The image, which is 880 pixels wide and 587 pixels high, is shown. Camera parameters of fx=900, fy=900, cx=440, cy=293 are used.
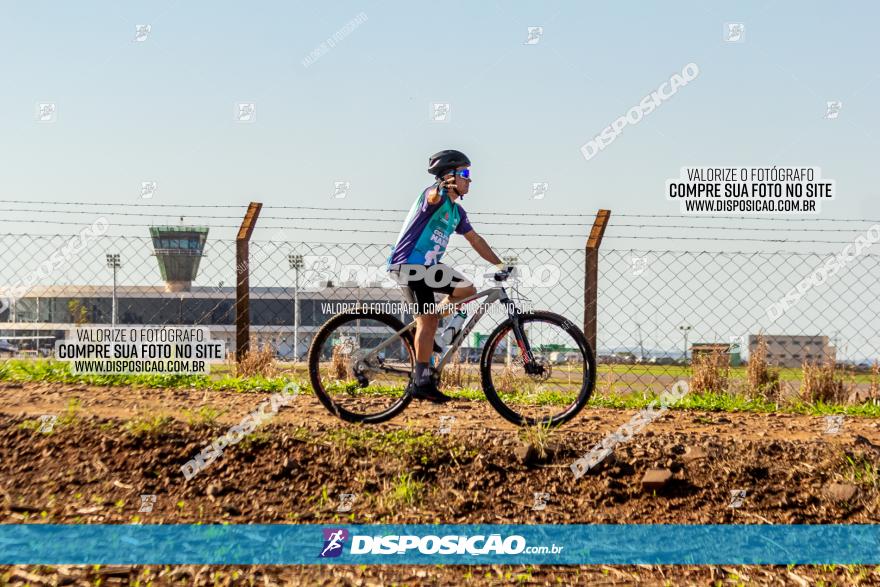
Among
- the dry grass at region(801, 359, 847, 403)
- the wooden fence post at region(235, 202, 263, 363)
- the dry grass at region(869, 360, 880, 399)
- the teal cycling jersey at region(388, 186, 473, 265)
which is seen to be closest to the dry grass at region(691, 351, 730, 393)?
the dry grass at region(801, 359, 847, 403)

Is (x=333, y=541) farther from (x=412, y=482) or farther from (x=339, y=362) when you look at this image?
(x=339, y=362)

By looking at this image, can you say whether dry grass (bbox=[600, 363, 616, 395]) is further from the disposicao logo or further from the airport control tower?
the airport control tower

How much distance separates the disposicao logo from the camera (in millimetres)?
4488

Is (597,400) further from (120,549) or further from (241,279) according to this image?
(120,549)

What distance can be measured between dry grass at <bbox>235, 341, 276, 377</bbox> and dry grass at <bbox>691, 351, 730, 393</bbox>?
184 inches

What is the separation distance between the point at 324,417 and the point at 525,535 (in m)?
2.60

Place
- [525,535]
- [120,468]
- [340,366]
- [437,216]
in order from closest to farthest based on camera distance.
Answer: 1. [525,535]
2. [120,468]
3. [437,216]
4. [340,366]

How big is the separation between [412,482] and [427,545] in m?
0.68

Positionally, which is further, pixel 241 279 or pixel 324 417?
pixel 241 279

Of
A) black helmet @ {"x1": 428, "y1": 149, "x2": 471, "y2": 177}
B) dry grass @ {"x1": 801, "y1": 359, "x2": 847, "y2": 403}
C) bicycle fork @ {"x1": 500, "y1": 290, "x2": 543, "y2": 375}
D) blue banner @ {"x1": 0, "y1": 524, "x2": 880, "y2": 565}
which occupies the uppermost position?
black helmet @ {"x1": 428, "y1": 149, "x2": 471, "y2": 177}

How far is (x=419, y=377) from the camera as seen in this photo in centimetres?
643

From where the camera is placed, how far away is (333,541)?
4.58 meters

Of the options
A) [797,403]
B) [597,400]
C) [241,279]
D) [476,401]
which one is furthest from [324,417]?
[797,403]

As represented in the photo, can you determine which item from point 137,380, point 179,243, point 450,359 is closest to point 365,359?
point 450,359
